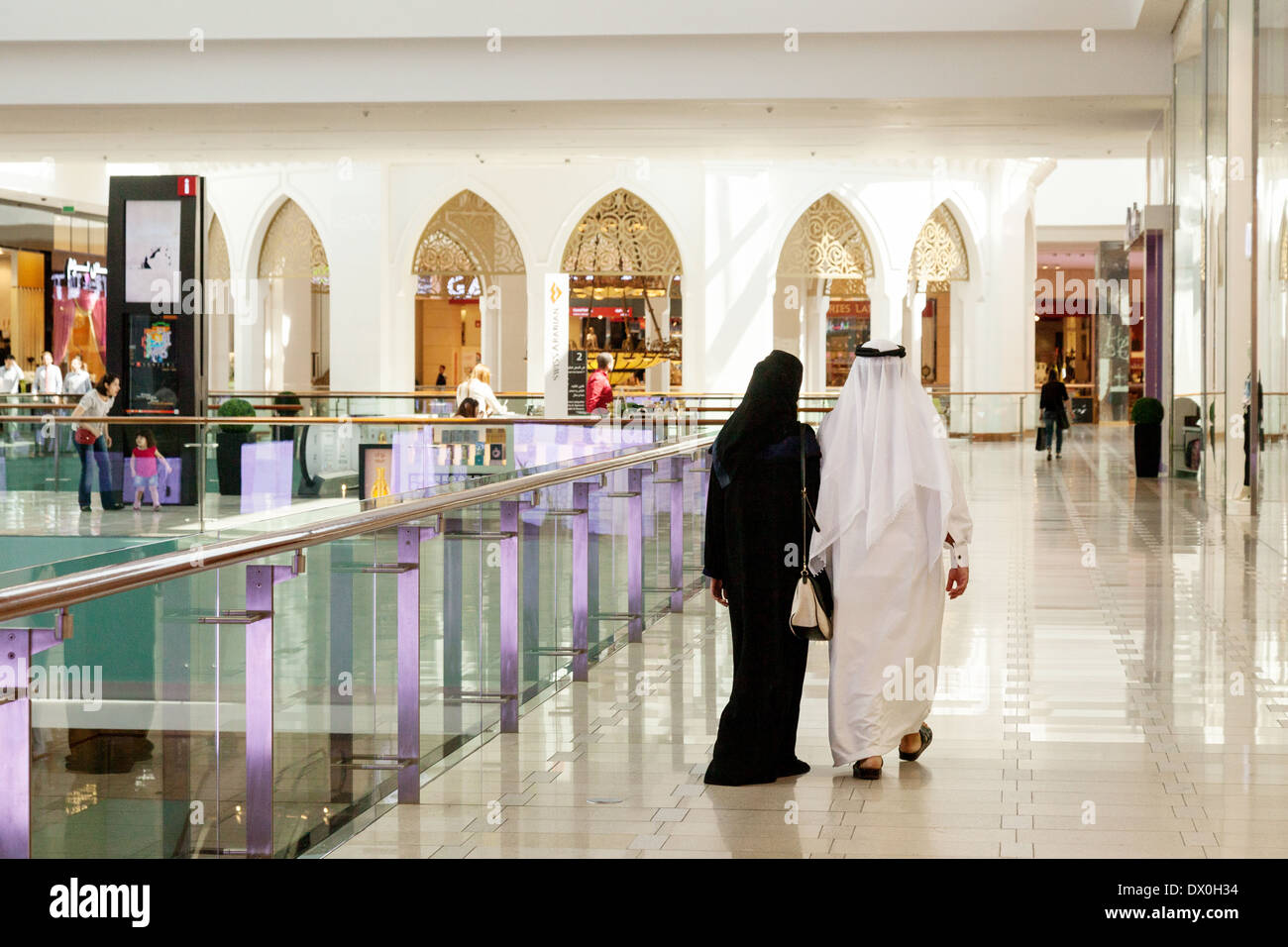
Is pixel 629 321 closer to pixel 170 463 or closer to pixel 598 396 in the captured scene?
pixel 598 396

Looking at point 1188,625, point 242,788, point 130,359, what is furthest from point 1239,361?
point 242,788

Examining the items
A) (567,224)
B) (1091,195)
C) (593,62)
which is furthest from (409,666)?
(1091,195)

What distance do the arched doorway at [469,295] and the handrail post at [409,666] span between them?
1923 centimetres

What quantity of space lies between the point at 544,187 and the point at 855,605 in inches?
755

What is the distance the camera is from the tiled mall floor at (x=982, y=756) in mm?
3900

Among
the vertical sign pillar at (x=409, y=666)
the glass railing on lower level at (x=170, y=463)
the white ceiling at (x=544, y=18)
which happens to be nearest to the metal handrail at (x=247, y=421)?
the glass railing on lower level at (x=170, y=463)

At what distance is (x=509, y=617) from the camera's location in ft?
17.6

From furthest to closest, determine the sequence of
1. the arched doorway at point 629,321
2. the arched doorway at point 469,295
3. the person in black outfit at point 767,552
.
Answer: the arched doorway at point 629,321 < the arched doorway at point 469,295 < the person in black outfit at point 767,552

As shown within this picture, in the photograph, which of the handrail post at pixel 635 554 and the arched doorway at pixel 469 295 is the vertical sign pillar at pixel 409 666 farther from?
the arched doorway at pixel 469 295

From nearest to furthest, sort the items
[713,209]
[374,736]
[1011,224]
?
1. [374,736]
2. [713,209]
3. [1011,224]

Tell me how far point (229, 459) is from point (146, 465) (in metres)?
1.41

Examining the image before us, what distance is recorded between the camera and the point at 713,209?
22.8 meters

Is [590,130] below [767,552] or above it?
above
